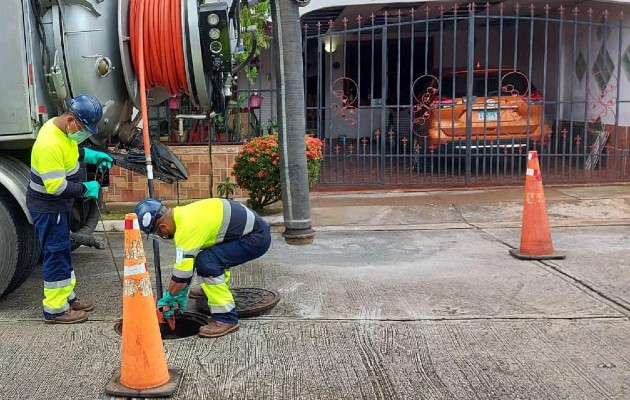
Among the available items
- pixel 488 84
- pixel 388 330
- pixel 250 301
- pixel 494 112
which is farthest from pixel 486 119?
pixel 388 330

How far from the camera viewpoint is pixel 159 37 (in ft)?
16.5

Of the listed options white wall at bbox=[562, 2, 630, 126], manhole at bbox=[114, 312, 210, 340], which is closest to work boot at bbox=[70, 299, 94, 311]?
manhole at bbox=[114, 312, 210, 340]

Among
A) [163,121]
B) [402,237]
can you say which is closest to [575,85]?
[402,237]

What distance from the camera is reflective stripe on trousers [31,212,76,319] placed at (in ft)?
15.2

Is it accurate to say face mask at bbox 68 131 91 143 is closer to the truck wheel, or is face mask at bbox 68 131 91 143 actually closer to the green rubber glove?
the truck wheel

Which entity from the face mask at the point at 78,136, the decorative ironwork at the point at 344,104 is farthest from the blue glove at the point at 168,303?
the decorative ironwork at the point at 344,104

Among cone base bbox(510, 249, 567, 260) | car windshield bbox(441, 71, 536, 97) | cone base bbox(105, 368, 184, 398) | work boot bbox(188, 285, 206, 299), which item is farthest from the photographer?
car windshield bbox(441, 71, 536, 97)

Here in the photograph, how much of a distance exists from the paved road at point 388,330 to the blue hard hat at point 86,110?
4.47 feet

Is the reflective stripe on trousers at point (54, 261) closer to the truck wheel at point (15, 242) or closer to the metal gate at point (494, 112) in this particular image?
the truck wheel at point (15, 242)

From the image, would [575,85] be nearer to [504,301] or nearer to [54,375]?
[504,301]

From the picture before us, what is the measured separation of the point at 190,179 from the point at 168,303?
5.14 metres

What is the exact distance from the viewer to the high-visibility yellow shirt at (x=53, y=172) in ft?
14.7

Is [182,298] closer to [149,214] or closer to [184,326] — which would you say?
[184,326]

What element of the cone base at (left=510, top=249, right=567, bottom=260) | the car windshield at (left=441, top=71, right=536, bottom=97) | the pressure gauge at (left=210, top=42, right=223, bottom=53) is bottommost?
the cone base at (left=510, top=249, right=567, bottom=260)
